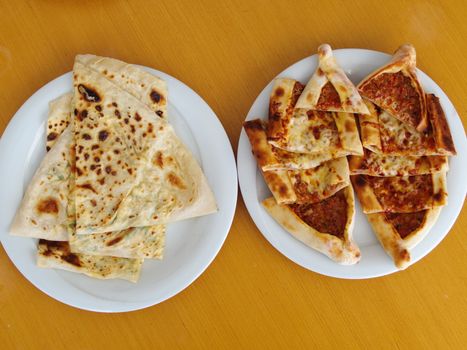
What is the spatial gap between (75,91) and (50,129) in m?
0.15

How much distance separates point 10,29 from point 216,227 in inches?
38.4

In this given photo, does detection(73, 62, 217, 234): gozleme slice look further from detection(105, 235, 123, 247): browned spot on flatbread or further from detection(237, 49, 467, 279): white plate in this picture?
detection(237, 49, 467, 279): white plate

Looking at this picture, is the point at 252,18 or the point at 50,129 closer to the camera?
the point at 50,129

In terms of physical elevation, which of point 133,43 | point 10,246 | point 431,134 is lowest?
point 431,134

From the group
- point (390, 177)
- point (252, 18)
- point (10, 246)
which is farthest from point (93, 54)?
point (390, 177)

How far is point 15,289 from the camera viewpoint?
5.38 ft

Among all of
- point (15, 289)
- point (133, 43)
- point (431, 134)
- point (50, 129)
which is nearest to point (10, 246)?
point (15, 289)

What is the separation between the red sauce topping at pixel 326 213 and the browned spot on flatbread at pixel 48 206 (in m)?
0.74

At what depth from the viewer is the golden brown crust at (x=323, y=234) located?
5.01 feet

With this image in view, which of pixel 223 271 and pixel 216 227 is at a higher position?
pixel 216 227

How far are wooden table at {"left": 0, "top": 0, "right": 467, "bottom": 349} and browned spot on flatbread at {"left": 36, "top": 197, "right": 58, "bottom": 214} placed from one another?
28cm

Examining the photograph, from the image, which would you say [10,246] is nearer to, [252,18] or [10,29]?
[10,29]

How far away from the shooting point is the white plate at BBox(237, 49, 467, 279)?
1.56 meters

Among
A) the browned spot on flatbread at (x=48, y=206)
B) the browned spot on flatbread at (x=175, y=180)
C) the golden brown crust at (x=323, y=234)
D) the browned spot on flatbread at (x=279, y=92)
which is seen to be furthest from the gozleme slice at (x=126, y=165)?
the browned spot on flatbread at (x=279, y=92)
